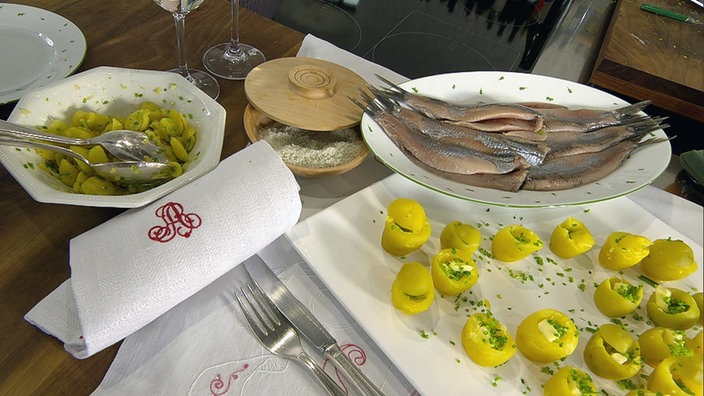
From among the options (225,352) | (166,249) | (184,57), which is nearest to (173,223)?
(166,249)

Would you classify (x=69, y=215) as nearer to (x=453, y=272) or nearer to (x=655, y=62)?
(x=453, y=272)

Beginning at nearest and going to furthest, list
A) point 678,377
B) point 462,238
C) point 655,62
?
point 678,377 < point 462,238 < point 655,62

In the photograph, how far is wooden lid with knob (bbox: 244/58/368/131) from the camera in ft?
2.00

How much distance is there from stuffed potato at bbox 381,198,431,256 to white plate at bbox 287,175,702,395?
24mm

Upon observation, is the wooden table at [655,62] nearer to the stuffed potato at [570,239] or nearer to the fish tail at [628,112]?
the fish tail at [628,112]

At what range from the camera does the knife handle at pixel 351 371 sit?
443 millimetres

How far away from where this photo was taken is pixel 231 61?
2.48ft

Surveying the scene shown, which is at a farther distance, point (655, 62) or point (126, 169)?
point (655, 62)

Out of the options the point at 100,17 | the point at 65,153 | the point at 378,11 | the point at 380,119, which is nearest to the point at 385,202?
the point at 380,119

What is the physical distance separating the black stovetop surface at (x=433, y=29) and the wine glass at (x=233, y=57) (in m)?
0.56

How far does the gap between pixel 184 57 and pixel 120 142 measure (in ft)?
0.75

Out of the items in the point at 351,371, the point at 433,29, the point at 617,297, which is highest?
the point at 617,297

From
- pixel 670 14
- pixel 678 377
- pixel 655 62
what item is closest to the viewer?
pixel 678 377

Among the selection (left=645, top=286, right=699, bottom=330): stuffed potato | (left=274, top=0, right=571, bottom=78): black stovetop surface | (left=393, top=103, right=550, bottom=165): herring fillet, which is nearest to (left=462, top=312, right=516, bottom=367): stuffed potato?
(left=645, top=286, right=699, bottom=330): stuffed potato
